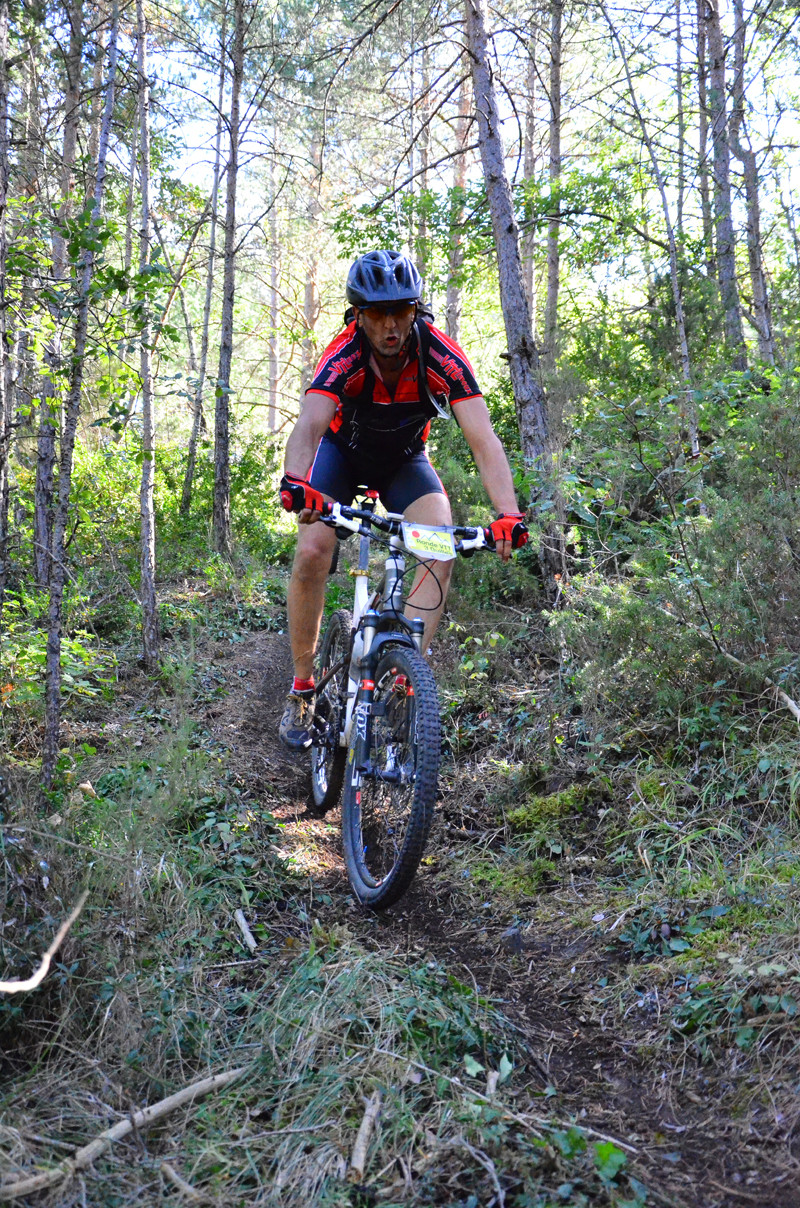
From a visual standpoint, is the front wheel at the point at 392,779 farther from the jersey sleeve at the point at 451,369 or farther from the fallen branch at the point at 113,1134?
the jersey sleeve at the point at 451,369

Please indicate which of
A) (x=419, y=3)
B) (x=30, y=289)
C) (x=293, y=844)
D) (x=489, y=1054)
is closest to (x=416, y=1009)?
(x=489, y=1054)

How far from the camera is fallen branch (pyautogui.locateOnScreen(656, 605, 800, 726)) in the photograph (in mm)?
3141

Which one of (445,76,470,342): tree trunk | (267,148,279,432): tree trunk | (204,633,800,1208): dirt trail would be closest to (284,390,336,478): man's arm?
(204,633,800,1208): dirt trail

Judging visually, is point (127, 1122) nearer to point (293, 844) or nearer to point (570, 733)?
point (293, 844)

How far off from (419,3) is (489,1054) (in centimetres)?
1372

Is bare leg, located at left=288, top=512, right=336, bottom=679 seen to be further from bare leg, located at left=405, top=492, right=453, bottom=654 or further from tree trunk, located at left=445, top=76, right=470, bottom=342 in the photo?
tree trunk, located at left=445, top=76, right=470, bottom=342

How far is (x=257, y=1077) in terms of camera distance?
6.55 feet

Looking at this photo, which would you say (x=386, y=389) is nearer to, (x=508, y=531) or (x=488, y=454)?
(x=488, y=454)

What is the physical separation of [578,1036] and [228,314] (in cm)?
939

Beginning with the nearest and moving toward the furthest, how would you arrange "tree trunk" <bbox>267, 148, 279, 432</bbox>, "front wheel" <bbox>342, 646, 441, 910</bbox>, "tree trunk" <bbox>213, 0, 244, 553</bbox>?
"front wheel" <bbox>342, 646, 441, 910</bbox> < "tree trunk" <bbox>213, 0, 244, 553</bbox> < "tree trunk" <bbox>267, 148, 279, 432</bbox>

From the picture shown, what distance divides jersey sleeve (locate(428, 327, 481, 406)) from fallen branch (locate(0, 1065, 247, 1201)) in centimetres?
288

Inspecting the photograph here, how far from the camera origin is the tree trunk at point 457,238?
380 inches

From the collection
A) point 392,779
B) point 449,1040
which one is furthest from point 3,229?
point 449,1040

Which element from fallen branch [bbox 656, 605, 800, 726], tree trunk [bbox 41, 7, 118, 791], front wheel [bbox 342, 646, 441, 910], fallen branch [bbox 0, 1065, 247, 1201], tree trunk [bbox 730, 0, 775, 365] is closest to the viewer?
fallen branch [bbox 0, 1065, 247, 1201]
